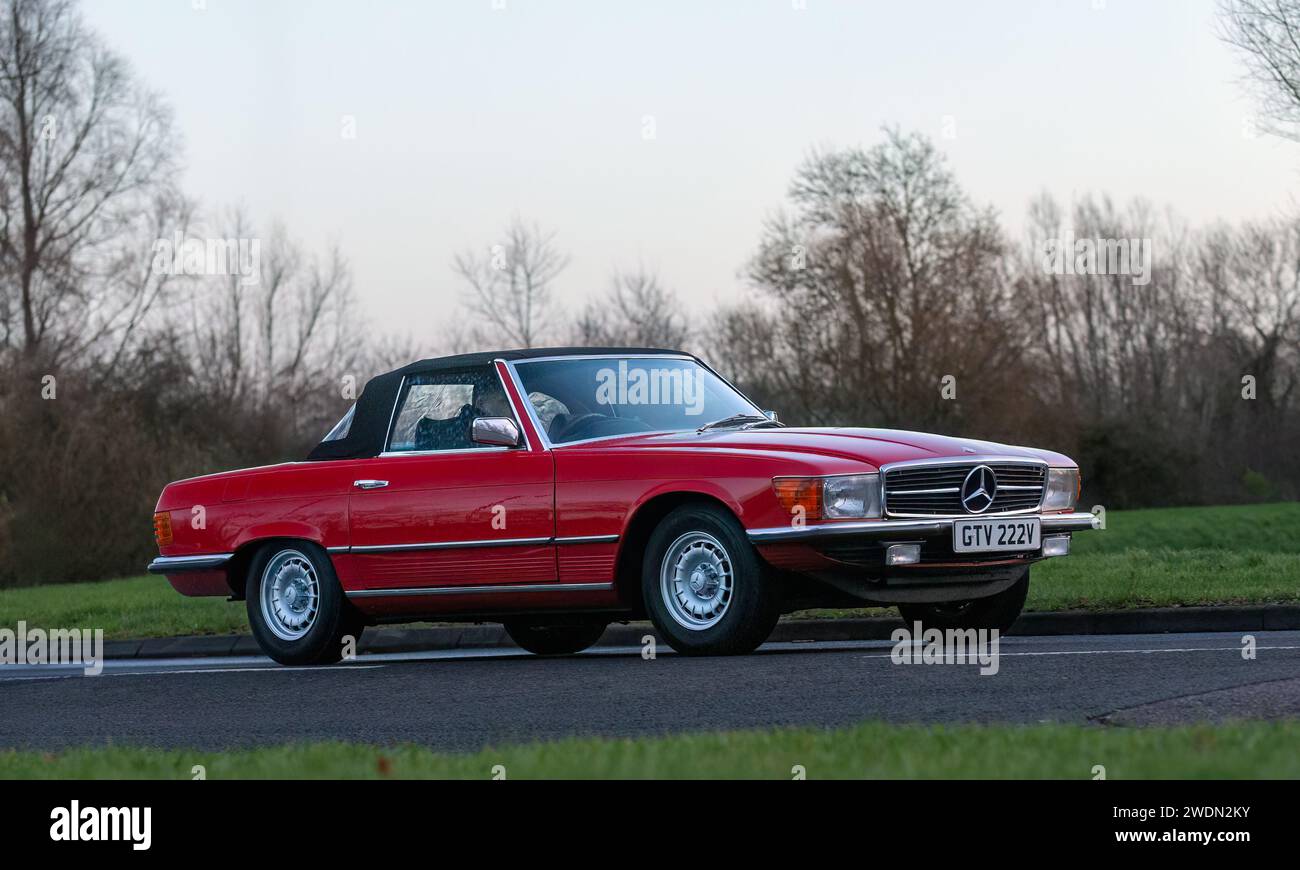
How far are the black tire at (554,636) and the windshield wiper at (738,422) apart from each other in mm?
1997

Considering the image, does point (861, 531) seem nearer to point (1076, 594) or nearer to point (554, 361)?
point (554, 361)

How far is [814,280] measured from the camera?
4828 cm

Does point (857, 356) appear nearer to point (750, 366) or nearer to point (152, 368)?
point (750, 366)

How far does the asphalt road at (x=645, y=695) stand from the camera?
6.99 meters

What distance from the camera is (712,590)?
9508mm

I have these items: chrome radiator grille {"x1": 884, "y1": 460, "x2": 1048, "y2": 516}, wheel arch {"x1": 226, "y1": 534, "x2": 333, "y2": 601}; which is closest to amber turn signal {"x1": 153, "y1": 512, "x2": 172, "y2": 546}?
wheel arch {"x1": 226, "y1": 534, "x2": 333, "y2": 601}

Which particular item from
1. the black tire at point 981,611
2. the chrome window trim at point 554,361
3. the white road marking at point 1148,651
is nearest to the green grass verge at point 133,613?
the chrome window trim at point 554,361

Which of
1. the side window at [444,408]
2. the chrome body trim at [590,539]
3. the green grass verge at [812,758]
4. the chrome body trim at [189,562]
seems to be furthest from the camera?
the chrome body trim at [189,562]

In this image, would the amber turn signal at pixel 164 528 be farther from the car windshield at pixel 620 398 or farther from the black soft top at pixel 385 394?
the car windshield at pixel 620 398

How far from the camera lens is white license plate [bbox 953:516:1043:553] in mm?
9391
